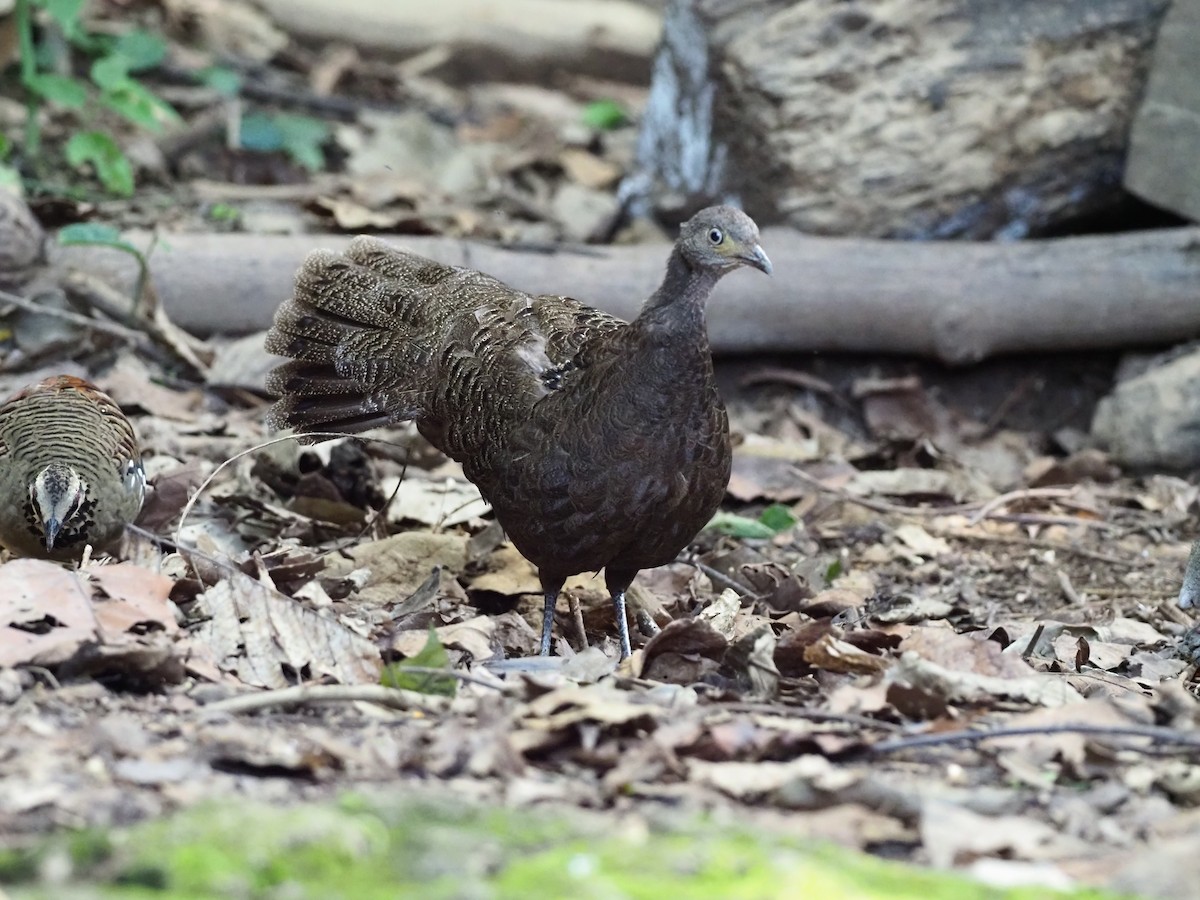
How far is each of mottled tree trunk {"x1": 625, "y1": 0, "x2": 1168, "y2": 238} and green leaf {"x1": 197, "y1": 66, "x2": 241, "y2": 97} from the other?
8.87 feet

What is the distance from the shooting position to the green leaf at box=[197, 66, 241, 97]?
28.0 feet

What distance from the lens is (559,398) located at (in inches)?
169

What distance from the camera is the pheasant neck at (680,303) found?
4129 mm

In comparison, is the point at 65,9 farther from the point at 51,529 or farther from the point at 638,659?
the point at 638,659

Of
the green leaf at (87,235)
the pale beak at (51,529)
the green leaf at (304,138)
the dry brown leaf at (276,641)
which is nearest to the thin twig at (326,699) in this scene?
the dry brown leaf at (276,641)

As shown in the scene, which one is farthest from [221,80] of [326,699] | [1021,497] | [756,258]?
[326,699]

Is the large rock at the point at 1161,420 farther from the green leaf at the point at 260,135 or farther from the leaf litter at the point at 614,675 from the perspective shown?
the green leaf at the point at 260,135

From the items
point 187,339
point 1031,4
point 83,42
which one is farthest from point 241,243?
point 1031,4

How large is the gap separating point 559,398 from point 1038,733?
5.55 feet

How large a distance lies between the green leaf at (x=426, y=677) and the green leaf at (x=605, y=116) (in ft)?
22.2

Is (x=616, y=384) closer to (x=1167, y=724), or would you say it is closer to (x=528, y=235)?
(x=1167, y=724)

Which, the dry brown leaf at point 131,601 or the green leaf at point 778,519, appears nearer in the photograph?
the dry brown leaf at point 131,601

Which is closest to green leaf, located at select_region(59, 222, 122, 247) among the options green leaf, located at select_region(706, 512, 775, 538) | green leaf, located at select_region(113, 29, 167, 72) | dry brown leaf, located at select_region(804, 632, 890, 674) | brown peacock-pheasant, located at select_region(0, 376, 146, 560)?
green leaf, located at select_region(113, 29, 167, 72)

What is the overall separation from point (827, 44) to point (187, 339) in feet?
10.2
